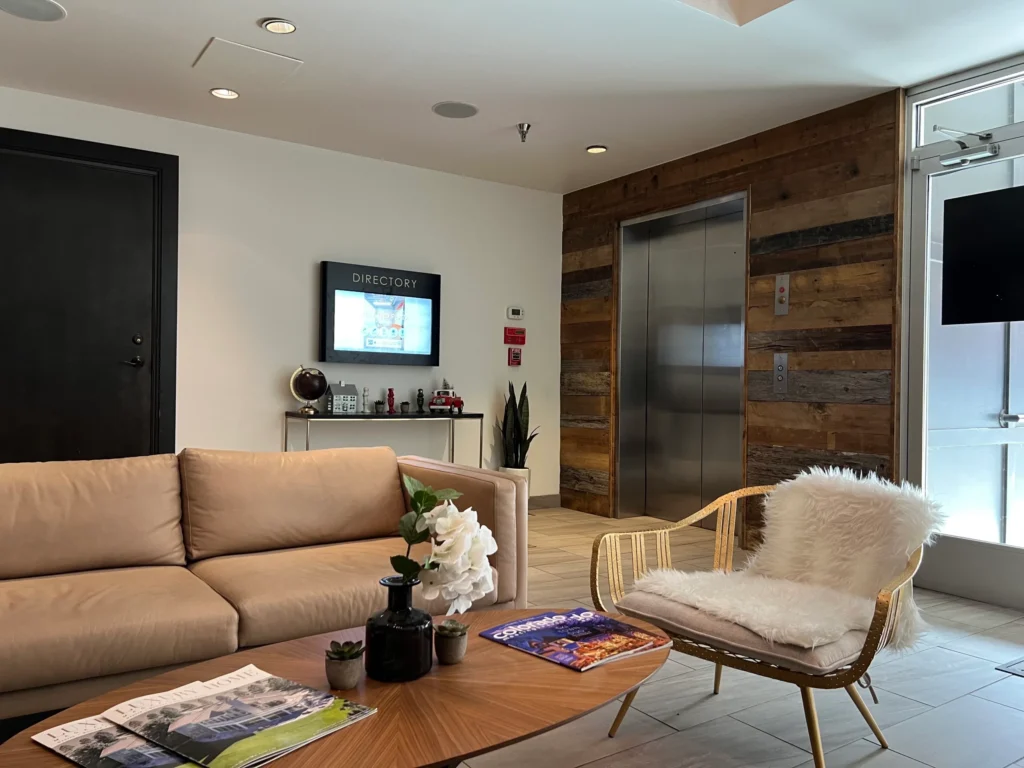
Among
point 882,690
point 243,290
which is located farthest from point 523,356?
point 882,690

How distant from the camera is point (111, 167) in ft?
15.0

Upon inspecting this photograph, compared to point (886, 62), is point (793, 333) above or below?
below

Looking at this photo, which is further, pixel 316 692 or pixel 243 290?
pixel 243 290

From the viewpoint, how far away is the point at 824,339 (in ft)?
14.1

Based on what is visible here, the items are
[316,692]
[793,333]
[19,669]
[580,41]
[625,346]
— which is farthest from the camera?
[625,346]

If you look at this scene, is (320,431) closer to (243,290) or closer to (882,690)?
(243,290)

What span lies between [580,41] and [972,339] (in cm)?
237

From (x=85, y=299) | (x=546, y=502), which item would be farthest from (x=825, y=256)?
(x=85, y=299)

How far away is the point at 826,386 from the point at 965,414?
0.69 metres

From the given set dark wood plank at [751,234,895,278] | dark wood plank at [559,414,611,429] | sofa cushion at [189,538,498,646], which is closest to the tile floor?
sofa cushion at [189,538,498,646]

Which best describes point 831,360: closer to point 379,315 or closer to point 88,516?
point 379,315

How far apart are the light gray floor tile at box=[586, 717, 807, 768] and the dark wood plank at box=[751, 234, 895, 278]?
2.76 meters

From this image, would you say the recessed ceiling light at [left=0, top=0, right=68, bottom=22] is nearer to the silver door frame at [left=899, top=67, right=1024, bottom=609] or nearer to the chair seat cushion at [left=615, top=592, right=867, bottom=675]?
the chair seat cushion at [left=615, top=592, right=867, bottom=675]

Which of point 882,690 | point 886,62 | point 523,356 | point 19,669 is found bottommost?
point 882,690
